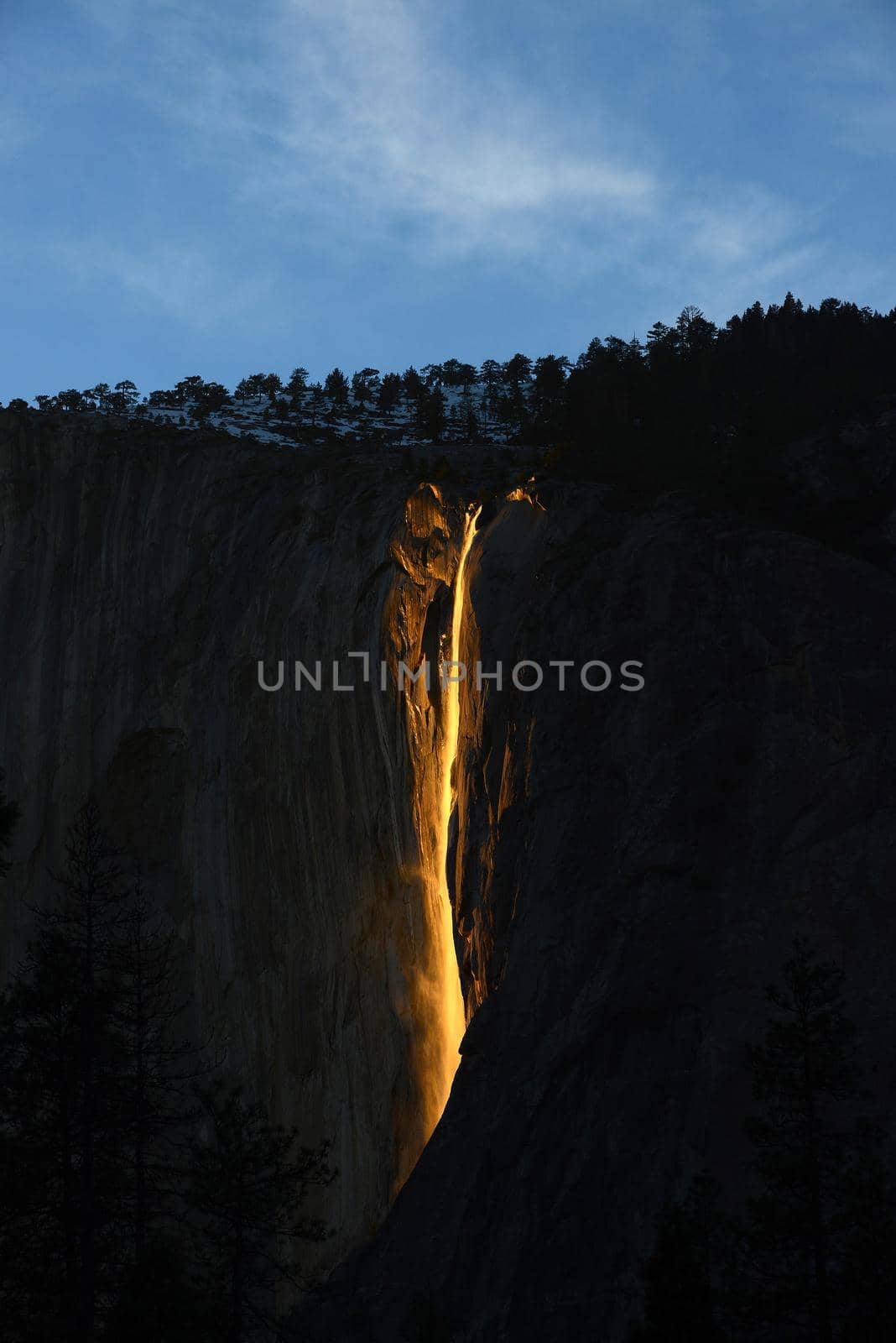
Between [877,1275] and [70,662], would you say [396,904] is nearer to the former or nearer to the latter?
[70,662]

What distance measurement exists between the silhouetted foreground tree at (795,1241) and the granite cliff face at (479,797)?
133 inches

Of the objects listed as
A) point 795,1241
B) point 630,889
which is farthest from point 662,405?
point 795,1241

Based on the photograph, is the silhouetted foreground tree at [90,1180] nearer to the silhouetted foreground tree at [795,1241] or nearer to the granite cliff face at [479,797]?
the granite cliff face at [479,797]

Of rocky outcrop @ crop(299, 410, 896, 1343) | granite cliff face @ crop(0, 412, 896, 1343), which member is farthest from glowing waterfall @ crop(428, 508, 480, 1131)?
rocky outcrop @ crop(299, 410, 896, 1343)

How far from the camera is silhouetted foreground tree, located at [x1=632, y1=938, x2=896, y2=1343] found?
61.5ft

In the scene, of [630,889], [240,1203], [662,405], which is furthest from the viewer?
[662,405]

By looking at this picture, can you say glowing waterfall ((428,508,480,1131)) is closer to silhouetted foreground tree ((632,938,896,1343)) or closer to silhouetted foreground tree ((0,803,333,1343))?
silhouetted foreground tree ((0,803,333,1343))

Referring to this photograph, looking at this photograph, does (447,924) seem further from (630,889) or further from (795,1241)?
(795,1241)

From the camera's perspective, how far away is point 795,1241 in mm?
21250

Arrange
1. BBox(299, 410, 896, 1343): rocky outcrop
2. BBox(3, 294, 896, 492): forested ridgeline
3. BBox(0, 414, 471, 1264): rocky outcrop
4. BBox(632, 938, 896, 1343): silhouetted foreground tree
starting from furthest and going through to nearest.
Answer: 1. BBox(3, 294, 896, 492): forested ridgeline
2. BBox(0, 414, 471, 1264): rocky outcrop
3. BBox(299, 410, 896, 1343): rocky outcrop
4. BBox(632, 938, 896, 1343): silhouetted foreground tree

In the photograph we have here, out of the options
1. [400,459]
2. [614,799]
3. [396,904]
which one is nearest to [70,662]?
[400,459]

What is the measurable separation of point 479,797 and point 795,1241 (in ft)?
50.4

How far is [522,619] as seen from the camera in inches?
1469

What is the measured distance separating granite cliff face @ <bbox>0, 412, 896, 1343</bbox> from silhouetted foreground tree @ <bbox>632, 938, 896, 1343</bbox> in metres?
3.37
